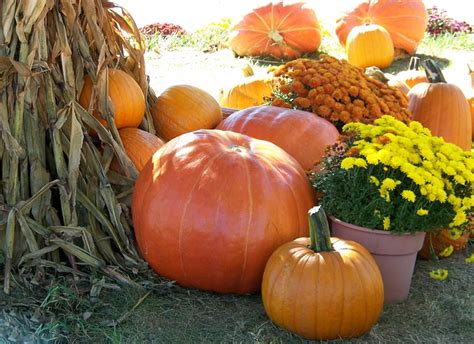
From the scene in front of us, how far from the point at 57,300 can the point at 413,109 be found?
2458 mm

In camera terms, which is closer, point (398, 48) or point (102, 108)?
point (102, 108)

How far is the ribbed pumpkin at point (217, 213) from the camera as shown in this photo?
8.56 ft

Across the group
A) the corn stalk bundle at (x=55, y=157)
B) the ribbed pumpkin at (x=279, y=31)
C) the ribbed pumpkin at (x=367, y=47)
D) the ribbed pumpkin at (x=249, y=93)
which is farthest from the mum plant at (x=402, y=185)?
the ribbed pumpkin at (x=279, y=31)

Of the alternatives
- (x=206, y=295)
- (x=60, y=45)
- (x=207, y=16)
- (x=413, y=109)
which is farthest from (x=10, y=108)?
(x=207, y=16)

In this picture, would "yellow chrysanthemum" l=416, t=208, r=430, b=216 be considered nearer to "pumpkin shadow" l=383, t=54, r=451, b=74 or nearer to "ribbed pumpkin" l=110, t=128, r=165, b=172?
"ribbed pumpkin" l=110, t=128, r=165, b=172

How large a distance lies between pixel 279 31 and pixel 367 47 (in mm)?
1024

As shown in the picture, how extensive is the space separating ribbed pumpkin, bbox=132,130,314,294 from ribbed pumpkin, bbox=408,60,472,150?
162cm

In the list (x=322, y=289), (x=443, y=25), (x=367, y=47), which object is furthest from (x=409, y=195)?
(x=443, y=25)

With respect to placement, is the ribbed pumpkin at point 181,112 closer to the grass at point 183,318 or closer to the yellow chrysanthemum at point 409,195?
the grass at point 183,318

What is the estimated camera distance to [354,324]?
2377 mm

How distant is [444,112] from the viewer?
13.5 ft

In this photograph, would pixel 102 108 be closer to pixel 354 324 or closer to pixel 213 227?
pixel 213 227

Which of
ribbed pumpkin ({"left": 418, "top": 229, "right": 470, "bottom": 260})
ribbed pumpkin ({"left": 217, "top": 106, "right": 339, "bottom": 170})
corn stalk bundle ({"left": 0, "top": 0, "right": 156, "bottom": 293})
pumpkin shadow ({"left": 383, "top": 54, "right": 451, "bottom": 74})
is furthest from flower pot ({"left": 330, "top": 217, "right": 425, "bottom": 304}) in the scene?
pumpkin shadow ({"left": 383, "top": 54, "right": 451, "bottom": 74})

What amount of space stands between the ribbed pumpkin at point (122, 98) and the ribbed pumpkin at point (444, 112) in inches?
66.5
